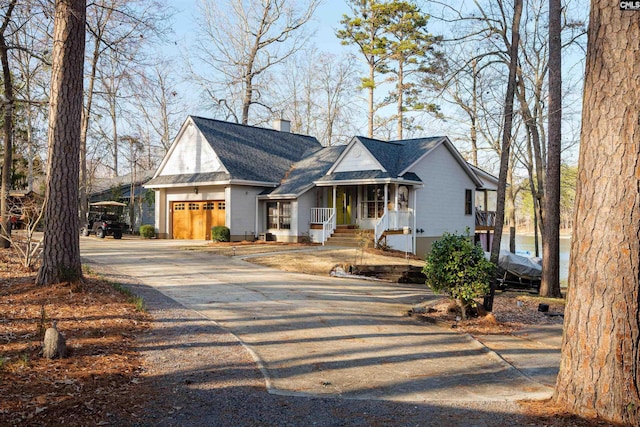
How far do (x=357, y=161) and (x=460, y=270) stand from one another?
16342 mm

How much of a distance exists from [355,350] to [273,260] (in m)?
11.2

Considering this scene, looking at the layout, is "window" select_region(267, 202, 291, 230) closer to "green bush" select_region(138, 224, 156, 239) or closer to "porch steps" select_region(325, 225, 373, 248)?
"porch steps" select_region(325, 225, 373, 248)

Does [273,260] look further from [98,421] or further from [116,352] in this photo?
[98,421]

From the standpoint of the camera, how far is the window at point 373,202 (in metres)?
25.8

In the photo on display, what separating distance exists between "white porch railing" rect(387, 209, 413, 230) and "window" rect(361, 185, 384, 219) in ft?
3.77

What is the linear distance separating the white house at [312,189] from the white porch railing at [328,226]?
1.9 inches

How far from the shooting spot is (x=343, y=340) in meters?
7.71

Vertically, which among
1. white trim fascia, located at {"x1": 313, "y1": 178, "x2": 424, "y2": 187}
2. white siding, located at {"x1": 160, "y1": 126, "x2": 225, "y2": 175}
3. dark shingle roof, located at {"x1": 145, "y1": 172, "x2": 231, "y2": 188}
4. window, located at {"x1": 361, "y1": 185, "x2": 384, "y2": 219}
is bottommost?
window, located at {"x1": 361, "y1": 185, "x2": 384, "y2": 219}

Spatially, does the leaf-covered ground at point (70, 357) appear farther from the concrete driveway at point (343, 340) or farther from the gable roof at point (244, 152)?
the gable roof at point (244, 152)

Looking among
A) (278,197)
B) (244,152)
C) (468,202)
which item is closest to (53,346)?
(278,197)

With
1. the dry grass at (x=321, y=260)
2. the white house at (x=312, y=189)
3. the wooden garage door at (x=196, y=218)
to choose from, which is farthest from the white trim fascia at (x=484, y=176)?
the wooden garage door at (x=196, y=218)

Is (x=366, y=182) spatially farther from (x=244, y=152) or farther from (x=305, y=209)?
(x=244, y=152)

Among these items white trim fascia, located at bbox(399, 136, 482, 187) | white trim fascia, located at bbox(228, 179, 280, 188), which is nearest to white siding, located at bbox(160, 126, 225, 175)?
white trim fascia, located at bbox(228, 179, 280, 188)

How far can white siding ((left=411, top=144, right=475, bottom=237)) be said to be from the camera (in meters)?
26.2
